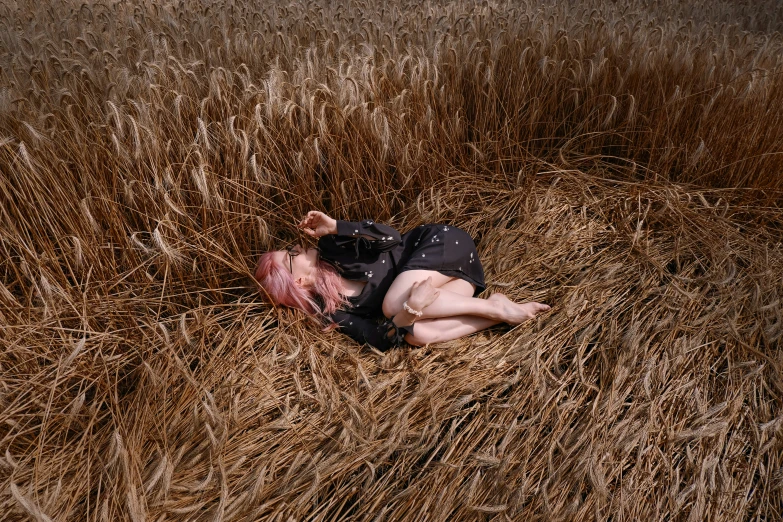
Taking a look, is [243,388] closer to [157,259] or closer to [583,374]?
[157,259]

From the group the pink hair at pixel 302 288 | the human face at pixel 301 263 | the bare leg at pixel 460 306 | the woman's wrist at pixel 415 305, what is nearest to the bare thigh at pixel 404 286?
the bare leg at pixel 460 306

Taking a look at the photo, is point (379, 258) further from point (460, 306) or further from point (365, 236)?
point (460, 306)

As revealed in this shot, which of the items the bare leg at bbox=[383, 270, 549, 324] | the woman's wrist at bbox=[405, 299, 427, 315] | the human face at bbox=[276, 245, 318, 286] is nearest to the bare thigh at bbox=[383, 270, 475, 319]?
the bare leg at bbox=[383, 270, 549, 324]

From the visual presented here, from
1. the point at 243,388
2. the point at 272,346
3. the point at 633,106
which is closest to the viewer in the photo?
the point at 243,388

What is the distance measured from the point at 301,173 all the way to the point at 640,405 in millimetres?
1804

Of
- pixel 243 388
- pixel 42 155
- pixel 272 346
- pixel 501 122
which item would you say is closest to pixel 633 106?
pixel 501 122

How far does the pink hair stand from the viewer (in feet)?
7.66

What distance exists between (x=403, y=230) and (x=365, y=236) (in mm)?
518

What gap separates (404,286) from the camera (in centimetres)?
241

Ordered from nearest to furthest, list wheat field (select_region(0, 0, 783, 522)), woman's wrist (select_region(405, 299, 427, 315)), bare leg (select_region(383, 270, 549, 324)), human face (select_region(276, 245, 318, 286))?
wheat field (select_region(0, 0, 783, 522))
woman's wrist (select_region(405, 299, 427, 315))
bare leg (select_region(383, 270, 549, 324))
human face (select_region(276, 245, 318, 286))

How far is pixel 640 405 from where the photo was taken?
1.86 metres

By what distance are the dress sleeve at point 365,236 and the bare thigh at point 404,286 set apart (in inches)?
7.6

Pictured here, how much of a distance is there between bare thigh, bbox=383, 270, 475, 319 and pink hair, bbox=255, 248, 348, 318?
0.21 metres

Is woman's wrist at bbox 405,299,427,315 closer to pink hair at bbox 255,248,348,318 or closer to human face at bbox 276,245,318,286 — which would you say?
pink hair at bbox 255,248,348,318
